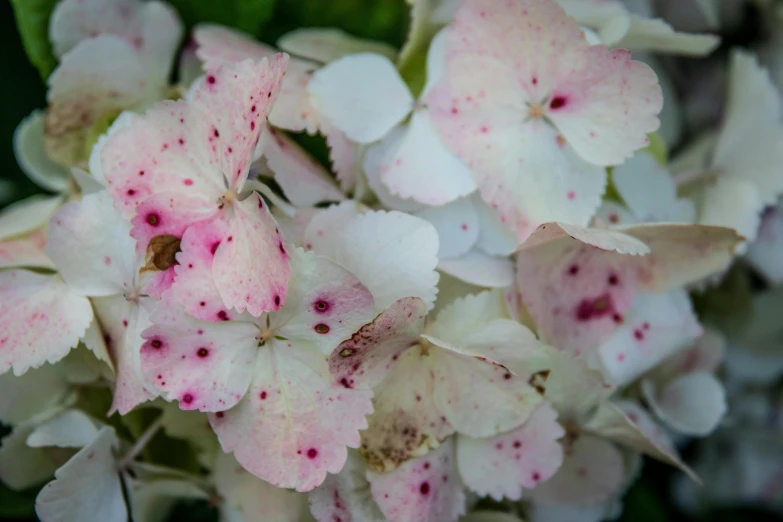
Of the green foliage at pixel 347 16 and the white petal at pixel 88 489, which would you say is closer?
the white petal at pixel 88 489

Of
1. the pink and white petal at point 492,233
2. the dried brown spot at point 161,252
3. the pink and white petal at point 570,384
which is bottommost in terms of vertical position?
the pink and white petal at point 570,384

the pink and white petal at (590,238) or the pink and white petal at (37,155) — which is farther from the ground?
the pink and white petal at (590,238)

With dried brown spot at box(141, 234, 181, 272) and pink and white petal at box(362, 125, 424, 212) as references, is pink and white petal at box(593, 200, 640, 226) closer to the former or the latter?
pink and white petal at box(362, 125, 424, 212)

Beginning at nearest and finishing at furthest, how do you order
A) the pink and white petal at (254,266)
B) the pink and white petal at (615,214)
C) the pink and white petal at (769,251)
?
the pink and white petal at (254,266)
the pink and white petal at (615,214)
the pink and white petal at (769,251)

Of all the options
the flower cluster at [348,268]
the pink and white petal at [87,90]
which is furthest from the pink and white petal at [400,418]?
the pink and white petal at [87,90]

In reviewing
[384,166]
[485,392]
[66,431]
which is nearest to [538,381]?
[485,392]

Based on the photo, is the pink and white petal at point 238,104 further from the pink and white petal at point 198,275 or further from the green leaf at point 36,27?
the green leaf at point 36,27

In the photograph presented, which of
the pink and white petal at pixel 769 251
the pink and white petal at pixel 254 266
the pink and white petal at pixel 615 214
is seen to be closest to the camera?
the pink and white petal at pixel 254 266
